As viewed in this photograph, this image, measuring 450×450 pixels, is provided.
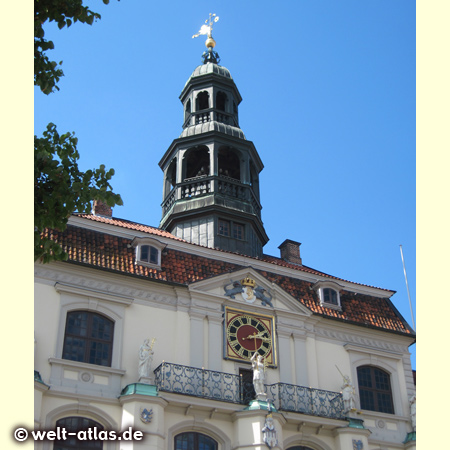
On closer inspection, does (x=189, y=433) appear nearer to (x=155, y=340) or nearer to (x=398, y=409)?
(x=155, y=340)

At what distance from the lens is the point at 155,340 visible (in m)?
21.9

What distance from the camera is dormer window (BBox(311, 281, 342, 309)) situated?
2588 cm

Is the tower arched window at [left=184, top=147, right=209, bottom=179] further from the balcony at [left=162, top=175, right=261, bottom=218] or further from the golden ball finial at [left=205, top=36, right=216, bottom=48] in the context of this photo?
the golden ball finial at [left=205, top=36, right=216, bottom=48]

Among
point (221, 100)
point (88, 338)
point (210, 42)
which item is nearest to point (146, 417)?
point (88, 338)

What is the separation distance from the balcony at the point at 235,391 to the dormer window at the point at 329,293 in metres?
4.06

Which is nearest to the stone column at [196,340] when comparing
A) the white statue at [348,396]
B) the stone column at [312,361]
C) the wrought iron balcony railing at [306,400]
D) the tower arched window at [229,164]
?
the wrought iron balcony railing at [306,400]

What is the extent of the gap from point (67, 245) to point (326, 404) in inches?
411

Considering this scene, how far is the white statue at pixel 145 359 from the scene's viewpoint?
66.9ft

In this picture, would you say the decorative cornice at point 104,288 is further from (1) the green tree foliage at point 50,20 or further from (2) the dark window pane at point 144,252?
(1) the green tree foliage at point 50,20

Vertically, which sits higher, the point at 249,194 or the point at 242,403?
the point at 249,194

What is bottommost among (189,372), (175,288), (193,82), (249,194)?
(189,372)

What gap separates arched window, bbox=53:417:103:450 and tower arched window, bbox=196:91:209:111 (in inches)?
718

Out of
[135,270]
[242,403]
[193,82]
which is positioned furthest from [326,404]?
[193,82]
